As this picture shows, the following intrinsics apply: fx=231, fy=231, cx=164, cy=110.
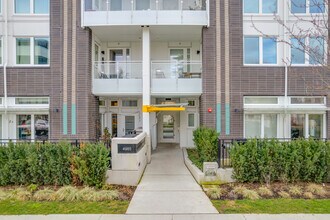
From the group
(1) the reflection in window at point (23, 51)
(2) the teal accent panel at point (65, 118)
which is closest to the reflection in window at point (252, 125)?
(2) the teal accent panel at point (65, 118)

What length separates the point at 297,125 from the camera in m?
12.9

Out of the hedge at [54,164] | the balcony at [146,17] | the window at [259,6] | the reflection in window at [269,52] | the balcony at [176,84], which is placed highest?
the window at [259,6]

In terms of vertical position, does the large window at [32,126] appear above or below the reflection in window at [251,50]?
below

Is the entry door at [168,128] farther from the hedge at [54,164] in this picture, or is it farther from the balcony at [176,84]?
the hedge at [54,164]

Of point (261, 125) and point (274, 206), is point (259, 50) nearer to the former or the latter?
point (261, 125)

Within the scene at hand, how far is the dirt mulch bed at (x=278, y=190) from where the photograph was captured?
22.1 feet

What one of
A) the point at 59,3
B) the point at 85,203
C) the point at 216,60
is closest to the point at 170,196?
the point at 85,203

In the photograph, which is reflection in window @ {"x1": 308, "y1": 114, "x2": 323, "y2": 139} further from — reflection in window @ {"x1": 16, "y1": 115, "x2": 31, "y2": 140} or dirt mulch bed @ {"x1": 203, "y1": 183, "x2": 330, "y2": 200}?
reflection in window @ {"x1": 16, "y1": 115, "x2": 31, "y2": 140}

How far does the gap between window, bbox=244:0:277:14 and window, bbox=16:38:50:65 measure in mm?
11165

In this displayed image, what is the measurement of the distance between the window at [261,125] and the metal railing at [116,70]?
6.89 m

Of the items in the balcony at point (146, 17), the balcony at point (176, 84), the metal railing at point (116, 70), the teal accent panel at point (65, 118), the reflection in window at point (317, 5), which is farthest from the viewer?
the metal railing at point (116, 70)

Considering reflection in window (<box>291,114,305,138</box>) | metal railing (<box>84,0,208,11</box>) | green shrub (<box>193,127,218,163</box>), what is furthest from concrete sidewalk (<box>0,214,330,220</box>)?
metal railing (<box>84,0,208,11</box>)

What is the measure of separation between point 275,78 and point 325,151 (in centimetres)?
538

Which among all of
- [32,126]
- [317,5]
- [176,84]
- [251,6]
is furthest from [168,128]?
[317,5]
